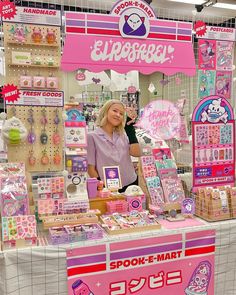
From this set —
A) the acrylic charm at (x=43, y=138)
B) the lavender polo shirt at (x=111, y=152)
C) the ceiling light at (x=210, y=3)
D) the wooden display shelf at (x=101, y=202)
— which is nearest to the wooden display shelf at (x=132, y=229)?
the wooden display shelf at (x=101, y=202)

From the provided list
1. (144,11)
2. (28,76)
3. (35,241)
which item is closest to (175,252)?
(35,241)

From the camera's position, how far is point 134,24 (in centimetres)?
226

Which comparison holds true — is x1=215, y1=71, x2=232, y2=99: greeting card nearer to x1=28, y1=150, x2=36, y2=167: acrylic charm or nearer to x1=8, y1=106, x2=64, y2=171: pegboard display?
x1=8, y1=106, x2=64, y2=171: pegboard display

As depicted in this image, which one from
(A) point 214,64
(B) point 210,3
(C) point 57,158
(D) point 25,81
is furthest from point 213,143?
(B) point 210,3

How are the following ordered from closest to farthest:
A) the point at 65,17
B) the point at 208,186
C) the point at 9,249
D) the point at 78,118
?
the point at 9,249
the point at 65,17
the point at 78,118
the point at 208,186

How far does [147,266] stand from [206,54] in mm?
1666

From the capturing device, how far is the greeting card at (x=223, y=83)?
2.64 meters

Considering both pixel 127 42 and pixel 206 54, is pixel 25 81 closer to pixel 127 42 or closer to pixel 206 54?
pixel 127 42

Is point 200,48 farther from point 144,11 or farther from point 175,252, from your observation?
point 175,252

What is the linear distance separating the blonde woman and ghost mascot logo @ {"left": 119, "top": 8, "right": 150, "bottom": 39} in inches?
34.4

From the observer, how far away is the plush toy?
2.13 m

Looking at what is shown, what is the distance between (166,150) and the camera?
99.7 inches

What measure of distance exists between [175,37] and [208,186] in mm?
1149

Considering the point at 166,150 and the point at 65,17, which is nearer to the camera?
the point at 65,17
